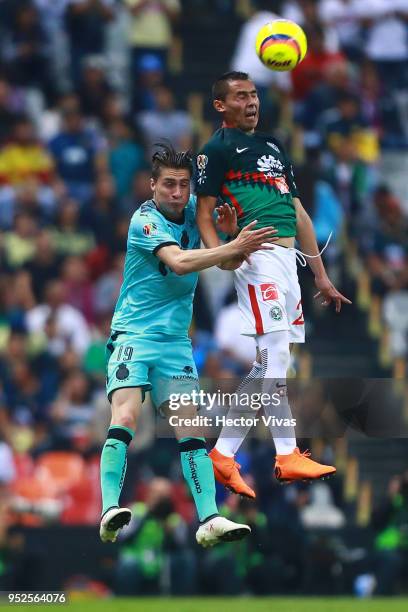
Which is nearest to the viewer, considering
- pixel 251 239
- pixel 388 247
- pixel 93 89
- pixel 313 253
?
pixel 251 239

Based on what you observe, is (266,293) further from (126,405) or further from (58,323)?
(58,323)

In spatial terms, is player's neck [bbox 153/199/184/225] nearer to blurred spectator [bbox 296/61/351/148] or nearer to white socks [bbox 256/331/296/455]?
white socks [bbox 256/331/296/455]

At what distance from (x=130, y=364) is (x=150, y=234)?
0.94 m

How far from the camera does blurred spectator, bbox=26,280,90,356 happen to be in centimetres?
2066

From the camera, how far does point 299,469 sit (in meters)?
12.2

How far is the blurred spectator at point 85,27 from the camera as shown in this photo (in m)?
24.7

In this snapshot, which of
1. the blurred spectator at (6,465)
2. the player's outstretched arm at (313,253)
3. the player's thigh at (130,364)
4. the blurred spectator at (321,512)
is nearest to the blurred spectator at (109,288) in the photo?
the blurred spectator at (6,465)

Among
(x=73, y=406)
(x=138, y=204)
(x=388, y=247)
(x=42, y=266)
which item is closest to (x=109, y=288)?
(x=42, y=266)

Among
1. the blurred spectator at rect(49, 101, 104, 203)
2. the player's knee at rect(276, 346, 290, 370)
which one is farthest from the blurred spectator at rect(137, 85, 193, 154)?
the player's knee at rect(276, 346, 290, 370)

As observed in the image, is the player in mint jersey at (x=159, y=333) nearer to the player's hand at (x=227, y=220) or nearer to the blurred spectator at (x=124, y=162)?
the player's hand at (x=227, y=220)

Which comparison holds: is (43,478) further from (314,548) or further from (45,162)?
(45,162)

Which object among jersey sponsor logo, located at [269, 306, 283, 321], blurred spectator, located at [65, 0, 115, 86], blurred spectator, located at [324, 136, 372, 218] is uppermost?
blurred spectator, located at [65, 0, 115, 86]

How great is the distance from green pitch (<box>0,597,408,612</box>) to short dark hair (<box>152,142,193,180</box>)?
5.47 meters

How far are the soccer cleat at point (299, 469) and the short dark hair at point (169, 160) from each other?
217 cm
